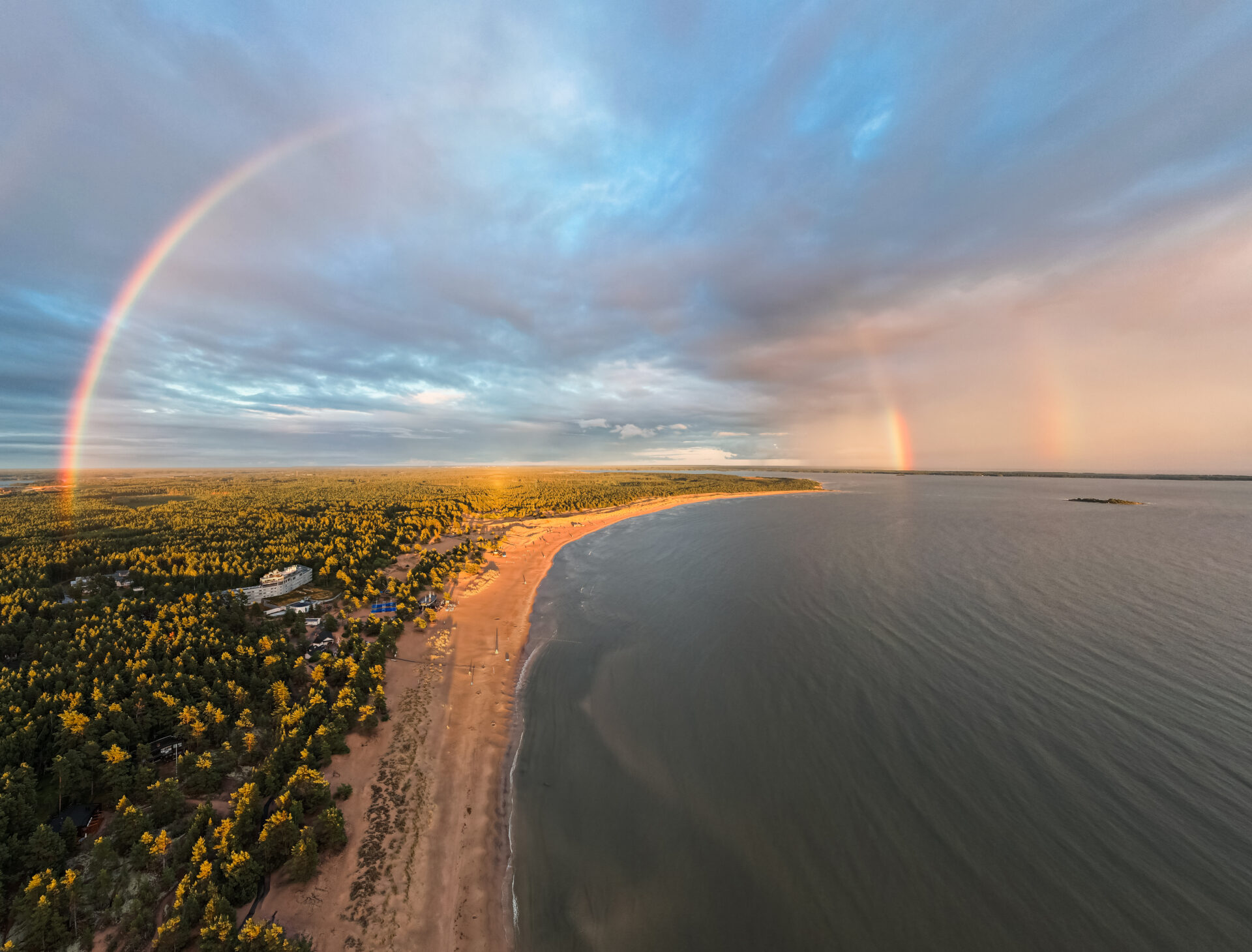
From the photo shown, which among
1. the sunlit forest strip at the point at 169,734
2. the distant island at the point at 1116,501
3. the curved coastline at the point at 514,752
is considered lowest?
the curved coastline at the point at 514,752

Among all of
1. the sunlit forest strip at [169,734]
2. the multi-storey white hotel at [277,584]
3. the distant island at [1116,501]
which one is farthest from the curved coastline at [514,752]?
the distant island at [1116,501]

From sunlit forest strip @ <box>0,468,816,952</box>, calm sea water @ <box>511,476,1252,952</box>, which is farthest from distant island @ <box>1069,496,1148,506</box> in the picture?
sunlit forest strip @ <box>0,468,816,952</box>

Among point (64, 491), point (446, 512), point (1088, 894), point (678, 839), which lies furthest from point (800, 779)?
point (64, 491)

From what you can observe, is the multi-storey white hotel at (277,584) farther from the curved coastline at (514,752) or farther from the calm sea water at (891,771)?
the calm sea water at (891,771)

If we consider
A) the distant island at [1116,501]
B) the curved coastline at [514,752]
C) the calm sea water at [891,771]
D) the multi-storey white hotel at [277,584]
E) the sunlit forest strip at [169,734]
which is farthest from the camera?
the distant island at [1116,501]

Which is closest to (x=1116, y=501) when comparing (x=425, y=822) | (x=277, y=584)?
(x=425, y=822)

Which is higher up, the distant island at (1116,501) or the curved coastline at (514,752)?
the distant island at (1116,501)

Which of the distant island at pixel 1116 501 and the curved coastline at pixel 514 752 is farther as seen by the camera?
the distant island at pixel 1116 501
